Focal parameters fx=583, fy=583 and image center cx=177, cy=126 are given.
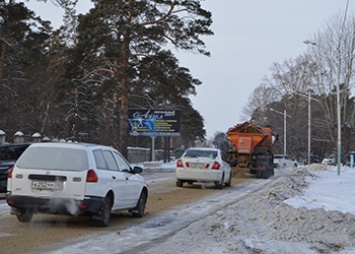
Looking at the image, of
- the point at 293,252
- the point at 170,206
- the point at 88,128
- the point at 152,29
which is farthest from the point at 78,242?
the point at 88,128

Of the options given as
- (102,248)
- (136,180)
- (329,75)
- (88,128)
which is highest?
(329,75)

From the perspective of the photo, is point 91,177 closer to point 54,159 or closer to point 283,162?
point 54,159

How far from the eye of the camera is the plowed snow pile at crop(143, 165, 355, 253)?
8.43 m

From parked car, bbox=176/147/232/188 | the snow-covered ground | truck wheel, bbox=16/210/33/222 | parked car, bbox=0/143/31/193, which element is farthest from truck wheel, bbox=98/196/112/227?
parked car, bbox=176/147/232/188

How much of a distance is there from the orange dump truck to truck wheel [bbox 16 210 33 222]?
2369cm

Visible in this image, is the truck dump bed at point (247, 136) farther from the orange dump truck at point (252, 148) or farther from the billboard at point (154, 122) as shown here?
the billboard at point (154, 122)

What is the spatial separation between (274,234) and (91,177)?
11.1 feet

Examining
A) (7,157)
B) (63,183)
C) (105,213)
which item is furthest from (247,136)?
(63,183)

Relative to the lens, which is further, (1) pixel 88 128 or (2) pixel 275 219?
(1) pixel 88 128

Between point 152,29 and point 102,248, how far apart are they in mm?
29473

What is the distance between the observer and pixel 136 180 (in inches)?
497

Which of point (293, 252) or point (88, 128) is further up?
point (88, 128)

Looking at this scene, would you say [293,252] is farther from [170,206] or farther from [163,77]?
[163,77]

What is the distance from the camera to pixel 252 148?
113ft
